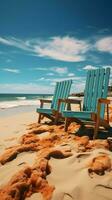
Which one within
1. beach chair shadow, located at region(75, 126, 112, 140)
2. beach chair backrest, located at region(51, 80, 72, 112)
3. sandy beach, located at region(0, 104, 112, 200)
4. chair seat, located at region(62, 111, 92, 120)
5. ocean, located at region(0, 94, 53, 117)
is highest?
Result: beach chair backrest, located at region(51, 80, 72, 112)

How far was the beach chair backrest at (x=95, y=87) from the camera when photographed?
16.5 ft

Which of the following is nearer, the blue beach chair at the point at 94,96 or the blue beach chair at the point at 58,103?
the blue beach chair at the point at 94,96

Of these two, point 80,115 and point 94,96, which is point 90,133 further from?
point 94,96

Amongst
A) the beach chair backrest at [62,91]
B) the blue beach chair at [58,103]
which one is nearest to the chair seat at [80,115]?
the blue beach chair at [58,103]

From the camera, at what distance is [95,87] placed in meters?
5.27

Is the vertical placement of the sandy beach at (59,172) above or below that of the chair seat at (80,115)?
below

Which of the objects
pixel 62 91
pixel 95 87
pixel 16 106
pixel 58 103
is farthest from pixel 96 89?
pixel 16 106

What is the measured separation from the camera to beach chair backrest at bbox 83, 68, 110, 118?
502 centimetres

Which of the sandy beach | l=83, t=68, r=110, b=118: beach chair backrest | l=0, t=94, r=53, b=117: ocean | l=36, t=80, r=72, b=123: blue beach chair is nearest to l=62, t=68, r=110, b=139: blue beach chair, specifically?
l=83, t=68, r=110, b=118: beach chair backrest

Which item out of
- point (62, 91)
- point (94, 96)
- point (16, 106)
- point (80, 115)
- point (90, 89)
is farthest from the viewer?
point (16, 106)

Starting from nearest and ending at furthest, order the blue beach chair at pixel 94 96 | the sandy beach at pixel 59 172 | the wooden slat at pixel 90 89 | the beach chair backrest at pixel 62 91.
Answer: the sandy beach at pixel 59 172 < the blue beach chair at pixel 94 96 < the wooden slat at pixel 90 89 < the beach chair backrest at pixel 62 91

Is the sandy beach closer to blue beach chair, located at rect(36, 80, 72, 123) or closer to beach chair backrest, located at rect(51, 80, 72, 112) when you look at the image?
blue beach chair, located at rect(36, 80, 72, 123)

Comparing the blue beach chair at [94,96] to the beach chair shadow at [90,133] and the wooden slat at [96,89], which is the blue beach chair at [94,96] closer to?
the wooden slat at [96,89]

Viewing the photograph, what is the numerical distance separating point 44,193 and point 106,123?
2.44 m
